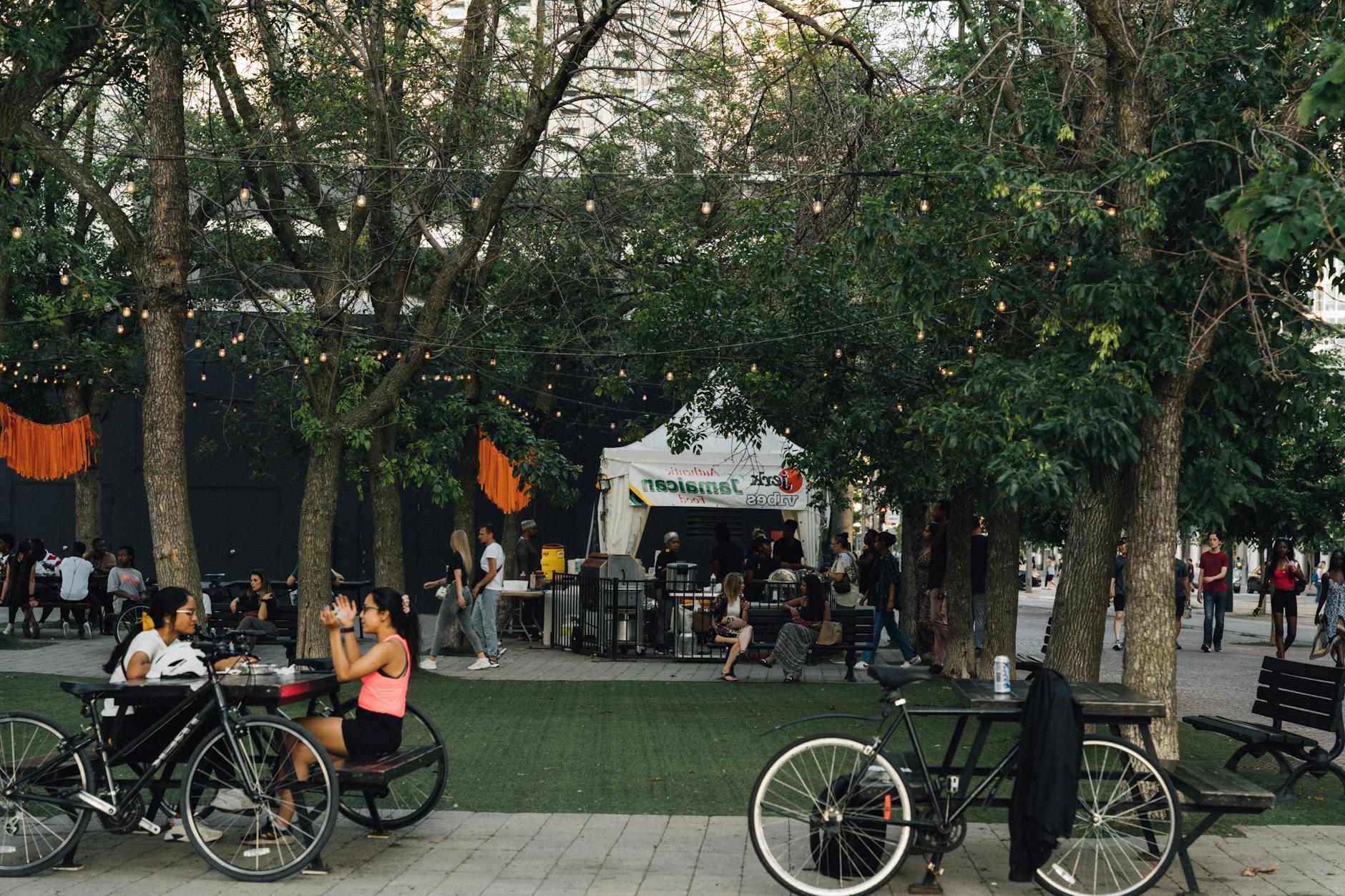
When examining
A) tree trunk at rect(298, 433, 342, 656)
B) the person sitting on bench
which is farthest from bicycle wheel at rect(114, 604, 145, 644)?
the person sitting on bench

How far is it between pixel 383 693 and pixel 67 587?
14768mm

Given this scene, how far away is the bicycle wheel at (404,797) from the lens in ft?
24.5

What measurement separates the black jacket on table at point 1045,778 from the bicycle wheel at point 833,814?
0.49 meters

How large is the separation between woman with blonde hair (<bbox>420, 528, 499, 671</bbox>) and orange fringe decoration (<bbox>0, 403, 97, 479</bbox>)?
811cm

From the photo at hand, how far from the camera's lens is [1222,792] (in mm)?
6504

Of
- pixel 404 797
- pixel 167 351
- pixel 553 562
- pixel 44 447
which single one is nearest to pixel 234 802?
pixel 404 797

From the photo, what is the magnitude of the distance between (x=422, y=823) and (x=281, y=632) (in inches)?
371

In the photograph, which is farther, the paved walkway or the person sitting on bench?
the person sitting on bench

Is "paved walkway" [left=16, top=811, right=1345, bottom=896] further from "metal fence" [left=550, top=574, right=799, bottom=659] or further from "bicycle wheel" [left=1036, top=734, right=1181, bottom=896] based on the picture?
"metal fence" [left=550, top=574, right=799, bottom=659]

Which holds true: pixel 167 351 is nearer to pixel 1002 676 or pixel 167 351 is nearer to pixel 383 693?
pixel 383 693

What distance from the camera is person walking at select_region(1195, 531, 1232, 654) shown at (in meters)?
21.9

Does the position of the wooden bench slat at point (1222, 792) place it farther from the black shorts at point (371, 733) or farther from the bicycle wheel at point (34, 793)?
the bicycle wheel at point (34, 793)

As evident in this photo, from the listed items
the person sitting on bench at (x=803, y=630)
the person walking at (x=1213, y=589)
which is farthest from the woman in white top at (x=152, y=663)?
the person walking at (x=1213, y=589)

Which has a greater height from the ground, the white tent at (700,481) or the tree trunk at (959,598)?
the white tent at (700,481)
